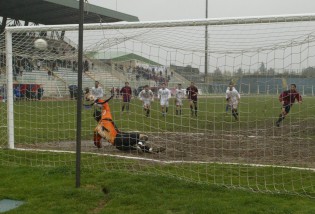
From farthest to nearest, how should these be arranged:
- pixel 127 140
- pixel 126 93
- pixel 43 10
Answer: pixel 43 10 < pixel 126 93 < pixel 127 140

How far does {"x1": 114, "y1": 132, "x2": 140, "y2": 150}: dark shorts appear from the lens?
965 cm

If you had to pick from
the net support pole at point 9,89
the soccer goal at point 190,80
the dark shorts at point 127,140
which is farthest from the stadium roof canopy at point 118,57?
the net support pole at point 9,89

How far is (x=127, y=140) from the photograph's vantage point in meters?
9.70

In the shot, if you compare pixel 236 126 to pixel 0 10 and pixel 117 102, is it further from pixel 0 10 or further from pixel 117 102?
pixel 0 10

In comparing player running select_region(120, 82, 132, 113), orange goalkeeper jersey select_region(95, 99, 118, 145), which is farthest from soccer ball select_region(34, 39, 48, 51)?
player running select_region(120, 82, 132, 113)

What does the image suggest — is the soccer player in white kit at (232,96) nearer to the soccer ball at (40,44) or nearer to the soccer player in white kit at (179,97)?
the soccer player in white kit at (179,97)

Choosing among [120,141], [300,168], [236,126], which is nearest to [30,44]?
[120,141]

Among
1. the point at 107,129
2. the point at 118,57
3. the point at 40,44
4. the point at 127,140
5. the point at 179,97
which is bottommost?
the point at 127,140

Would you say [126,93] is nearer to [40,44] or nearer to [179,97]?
[179,97]

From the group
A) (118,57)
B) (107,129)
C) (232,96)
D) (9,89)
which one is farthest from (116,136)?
(232,96)

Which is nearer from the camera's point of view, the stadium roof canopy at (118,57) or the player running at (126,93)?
the stadium roof canopy at (118,57)

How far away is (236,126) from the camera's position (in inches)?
619

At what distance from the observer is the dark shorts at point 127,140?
9.65 meters

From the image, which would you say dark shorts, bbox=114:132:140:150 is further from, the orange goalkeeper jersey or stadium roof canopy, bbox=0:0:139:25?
stadium roof canopy, bbox=0:0:139:25
